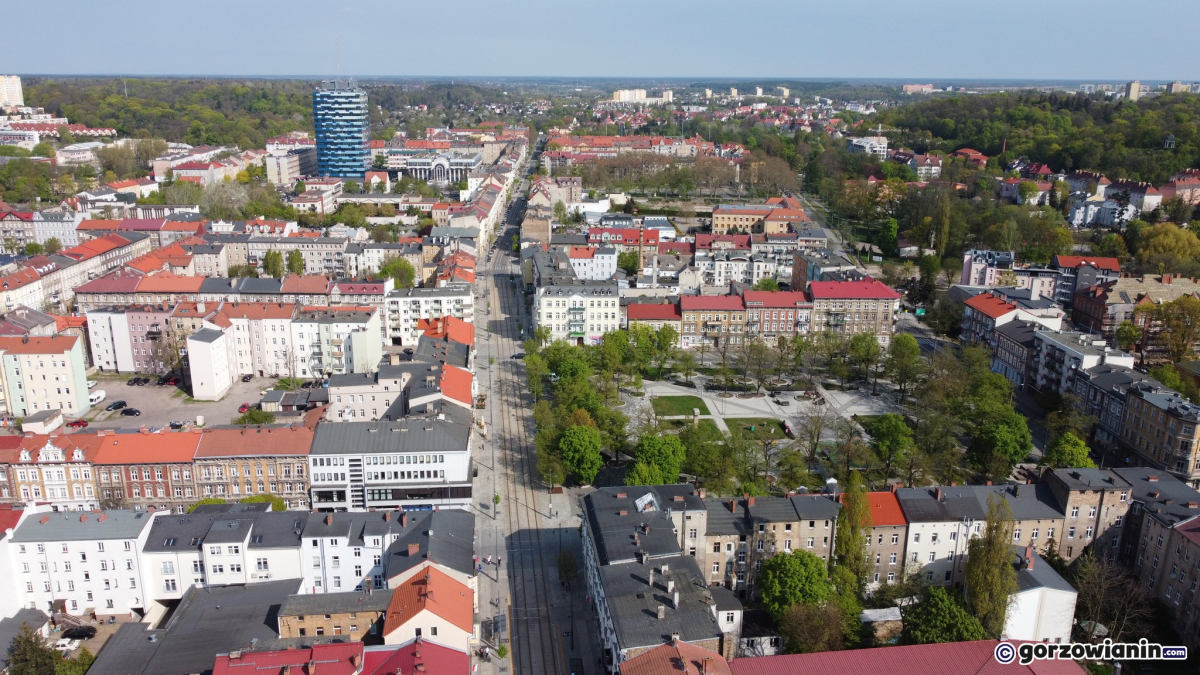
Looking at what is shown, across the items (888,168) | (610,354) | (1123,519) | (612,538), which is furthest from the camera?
(888,168)

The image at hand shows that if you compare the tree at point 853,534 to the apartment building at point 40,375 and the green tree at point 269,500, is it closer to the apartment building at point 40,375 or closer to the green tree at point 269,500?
the green tree at point 269,500

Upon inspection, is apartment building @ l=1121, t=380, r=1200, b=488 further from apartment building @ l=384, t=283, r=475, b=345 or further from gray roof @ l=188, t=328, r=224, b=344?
gray roof @ l=188, t=328, r=224, b=344

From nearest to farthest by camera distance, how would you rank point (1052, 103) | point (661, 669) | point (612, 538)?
point (661, 669) → point (612, 538) → point (1052, 103)

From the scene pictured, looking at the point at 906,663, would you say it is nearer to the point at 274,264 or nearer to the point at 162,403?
the point at 162,403

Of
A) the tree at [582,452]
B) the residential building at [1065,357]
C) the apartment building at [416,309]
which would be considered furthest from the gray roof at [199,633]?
the residential building at [1065,357]

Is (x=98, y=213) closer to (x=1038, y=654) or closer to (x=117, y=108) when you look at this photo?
(x=117, y=108)

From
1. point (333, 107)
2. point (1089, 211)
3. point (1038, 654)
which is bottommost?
point (1038, 654)

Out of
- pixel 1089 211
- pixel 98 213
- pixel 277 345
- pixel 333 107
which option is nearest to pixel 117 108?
pixel 333 107
